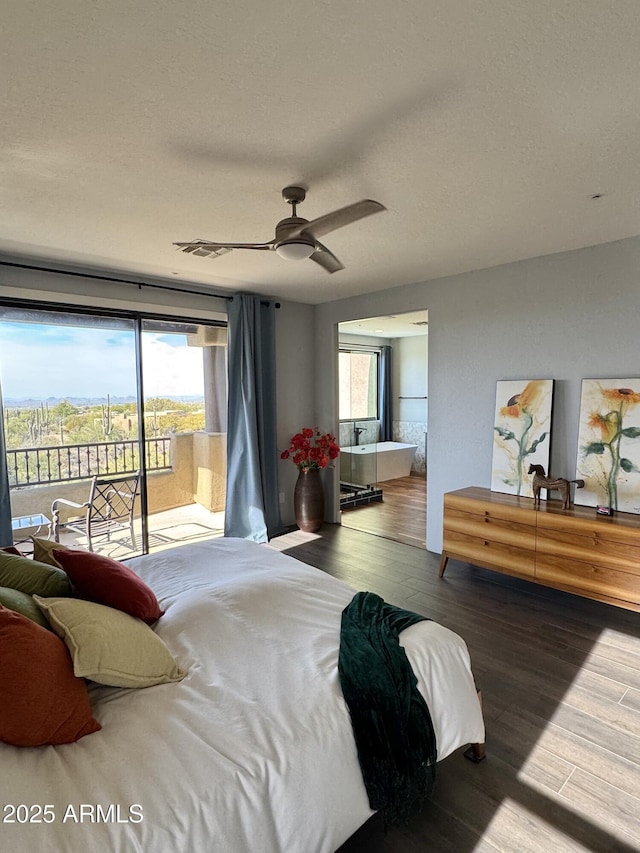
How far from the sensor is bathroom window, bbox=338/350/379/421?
824 centimetres

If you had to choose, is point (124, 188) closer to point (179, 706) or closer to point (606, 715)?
point (179, 706)

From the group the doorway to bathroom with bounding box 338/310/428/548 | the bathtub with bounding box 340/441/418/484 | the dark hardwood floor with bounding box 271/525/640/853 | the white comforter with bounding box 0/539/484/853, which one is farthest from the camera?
the doorway to bathroom with bounding box 338/310/428/548

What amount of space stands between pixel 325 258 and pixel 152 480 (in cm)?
290

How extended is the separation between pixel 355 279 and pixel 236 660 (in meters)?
3.51

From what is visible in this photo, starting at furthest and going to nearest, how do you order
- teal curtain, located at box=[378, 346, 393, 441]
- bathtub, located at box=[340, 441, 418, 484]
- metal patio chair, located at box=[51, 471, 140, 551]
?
1. teal curtain, located at box=[378, 346, 393, 441]
2. bathtub, located at box=[340, 441, 418, 484]
3. metal patio chair, located at box=[51, 471, 140, 551]

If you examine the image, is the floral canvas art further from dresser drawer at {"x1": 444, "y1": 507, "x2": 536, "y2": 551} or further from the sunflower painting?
dresser drawer at {"x1": 444, "y1": 507, "x2": 536, "y2": 551}

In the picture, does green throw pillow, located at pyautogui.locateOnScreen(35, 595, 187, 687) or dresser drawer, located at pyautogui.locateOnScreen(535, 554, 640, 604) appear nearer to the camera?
green throw pillow, located at pyautogui.locateOnScreen(35, 595, 187, 687)

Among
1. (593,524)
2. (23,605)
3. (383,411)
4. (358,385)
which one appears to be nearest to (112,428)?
(23,605)

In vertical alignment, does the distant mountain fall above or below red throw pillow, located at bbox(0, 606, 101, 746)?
above

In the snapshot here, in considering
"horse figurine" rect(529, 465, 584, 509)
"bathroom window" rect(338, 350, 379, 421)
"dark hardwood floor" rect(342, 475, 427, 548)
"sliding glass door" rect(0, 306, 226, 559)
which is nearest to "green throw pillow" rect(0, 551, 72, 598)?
"sliding glass door" rect(0, 306, 226, 559)

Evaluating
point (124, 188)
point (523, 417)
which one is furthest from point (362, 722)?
point (523, 417)

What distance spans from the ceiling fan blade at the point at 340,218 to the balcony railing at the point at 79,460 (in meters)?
2.85

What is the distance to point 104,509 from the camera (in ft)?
13.4

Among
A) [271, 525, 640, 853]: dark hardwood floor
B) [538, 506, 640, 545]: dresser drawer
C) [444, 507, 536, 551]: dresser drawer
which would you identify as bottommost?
[271, 525, 640, 853]: dark hardwood floor
